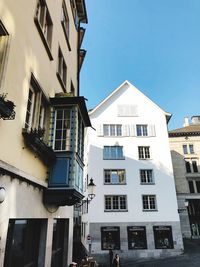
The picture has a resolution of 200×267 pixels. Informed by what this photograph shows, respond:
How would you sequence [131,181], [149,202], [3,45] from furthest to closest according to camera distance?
[131,181]
[149,202]
[3,45]

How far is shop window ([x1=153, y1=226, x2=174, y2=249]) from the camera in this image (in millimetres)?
26719

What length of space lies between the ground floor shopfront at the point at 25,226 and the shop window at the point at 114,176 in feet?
68.5

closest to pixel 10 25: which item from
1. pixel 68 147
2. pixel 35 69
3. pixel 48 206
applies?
pixel 35 69

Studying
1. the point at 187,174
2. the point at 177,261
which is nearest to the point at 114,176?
the point at 177,261

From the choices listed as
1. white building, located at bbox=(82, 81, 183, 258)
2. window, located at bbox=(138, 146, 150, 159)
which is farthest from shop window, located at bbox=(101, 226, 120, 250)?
window, located at bbox=(138, 146, 150, 159)

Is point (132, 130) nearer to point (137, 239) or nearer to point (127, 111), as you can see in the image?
point (127, 111)

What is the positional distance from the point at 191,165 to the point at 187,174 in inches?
79.5

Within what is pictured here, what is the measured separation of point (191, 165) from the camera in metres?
43.3

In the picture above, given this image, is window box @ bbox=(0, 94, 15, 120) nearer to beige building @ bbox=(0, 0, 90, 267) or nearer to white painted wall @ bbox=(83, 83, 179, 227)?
beige building @ bbox=(0, 0, 90, 267)

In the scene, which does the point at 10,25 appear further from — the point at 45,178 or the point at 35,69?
the point at 45,178

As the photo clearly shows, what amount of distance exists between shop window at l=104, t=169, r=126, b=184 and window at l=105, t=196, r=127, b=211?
194 cm

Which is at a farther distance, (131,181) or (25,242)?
(131,181)

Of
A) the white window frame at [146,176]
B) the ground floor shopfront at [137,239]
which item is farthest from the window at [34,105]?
the white window frame at [146,176]

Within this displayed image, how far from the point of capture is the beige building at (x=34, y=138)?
4.52 m
